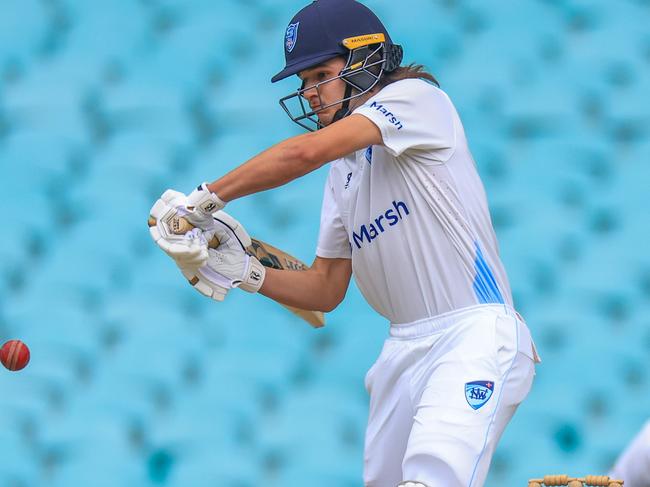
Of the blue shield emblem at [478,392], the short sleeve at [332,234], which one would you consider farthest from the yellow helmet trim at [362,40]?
the blue shield emblem at [478,392]

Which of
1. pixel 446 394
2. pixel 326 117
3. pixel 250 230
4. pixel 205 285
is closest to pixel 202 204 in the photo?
pixel 205 285

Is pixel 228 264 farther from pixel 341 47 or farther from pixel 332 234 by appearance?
pixel 341 47

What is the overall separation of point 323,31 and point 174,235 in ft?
1.82

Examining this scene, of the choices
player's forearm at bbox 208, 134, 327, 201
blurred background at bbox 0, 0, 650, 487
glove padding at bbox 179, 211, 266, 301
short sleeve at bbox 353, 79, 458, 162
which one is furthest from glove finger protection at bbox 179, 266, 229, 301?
blurred background at bbox 0, 0, 650, 487

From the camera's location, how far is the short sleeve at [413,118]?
2.94 meters

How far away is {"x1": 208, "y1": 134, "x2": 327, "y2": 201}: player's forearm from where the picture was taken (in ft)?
9.45

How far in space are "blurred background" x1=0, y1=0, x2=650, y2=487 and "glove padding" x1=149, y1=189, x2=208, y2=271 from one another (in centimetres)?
109

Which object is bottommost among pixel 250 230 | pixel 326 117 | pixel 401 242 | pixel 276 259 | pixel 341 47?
pixel 250 230

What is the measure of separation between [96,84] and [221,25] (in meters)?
0.40

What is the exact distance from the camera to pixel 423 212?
2998 mm

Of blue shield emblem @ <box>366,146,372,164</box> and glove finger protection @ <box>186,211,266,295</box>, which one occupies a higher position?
blue shield emblem @ <box>366,146,372,164</box>

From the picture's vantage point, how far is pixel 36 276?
411 centimetres

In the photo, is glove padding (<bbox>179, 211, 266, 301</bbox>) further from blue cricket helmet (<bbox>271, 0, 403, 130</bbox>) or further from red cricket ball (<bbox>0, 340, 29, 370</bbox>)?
red cricket ball (<bbox>0, 340, 29, 370</bbox>)

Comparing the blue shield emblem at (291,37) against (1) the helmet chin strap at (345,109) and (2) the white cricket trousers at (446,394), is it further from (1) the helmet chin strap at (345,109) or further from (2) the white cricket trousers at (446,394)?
(2) the white cricket trousers at (446,394)
